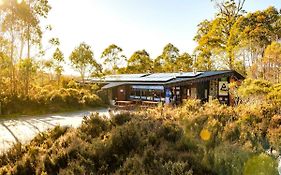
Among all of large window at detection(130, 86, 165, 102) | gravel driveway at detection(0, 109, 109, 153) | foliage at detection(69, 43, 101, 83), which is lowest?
gravel driveway at detection(0, 109, 109, 153)

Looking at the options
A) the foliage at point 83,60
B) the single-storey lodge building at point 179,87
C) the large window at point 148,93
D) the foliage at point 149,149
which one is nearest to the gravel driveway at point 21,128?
the foliage at point 149,149

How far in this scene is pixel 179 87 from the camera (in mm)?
25062

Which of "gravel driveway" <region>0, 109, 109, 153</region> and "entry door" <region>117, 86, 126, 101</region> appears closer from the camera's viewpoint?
"gravel driveway" <region>0, 109, 109, 153</region>

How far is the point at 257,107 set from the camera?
471 inches

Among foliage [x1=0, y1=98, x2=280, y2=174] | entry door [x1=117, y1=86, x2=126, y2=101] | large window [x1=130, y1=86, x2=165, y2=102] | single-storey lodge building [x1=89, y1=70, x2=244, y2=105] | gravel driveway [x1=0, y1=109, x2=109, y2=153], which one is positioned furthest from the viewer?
entry door [x1=117, y1=86, x2=126, y2=101]

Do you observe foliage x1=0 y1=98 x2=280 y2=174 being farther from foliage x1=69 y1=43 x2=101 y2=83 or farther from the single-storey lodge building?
foliage x1=69 y1=43 x2=101 y2=83

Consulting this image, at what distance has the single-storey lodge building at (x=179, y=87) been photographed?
22.5 meters

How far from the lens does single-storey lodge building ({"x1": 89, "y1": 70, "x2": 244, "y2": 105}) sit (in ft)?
74.0

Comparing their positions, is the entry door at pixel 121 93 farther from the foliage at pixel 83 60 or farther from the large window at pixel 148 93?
the foliage at pixel 83 60

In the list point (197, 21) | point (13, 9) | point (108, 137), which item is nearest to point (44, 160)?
point (108, 137)

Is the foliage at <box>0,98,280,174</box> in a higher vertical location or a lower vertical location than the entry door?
lower

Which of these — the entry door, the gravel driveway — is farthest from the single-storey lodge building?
the gravel driveway

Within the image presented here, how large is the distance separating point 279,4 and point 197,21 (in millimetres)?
8893

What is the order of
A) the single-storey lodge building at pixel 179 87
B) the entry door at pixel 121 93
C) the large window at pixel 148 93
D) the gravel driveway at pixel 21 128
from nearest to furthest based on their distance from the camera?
the gravel driveway at pixel 21 128 → the single-storey lodge building at pixel 179 87 → the large window at pixel 148 93 → the entry door at pixel 121 93
